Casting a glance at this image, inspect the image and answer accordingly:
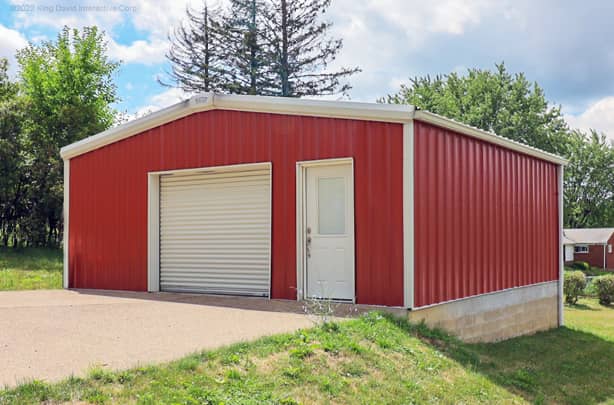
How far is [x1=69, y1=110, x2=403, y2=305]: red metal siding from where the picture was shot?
25.7 feet

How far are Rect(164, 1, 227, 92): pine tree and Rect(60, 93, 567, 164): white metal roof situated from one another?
16367 mm

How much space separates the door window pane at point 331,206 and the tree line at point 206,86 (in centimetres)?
1339

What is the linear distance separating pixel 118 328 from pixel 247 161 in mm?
3502

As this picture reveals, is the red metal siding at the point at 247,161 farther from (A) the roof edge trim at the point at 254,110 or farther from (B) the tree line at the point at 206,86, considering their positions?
(B) the tree line at the point at 206,86

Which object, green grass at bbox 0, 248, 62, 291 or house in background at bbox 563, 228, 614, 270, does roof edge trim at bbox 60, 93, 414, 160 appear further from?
house in background at bbox 563, 228, 614, 270

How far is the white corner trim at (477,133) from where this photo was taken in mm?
7809

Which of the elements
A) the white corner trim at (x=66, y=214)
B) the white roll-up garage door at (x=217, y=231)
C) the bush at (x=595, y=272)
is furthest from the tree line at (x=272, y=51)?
the bush at (x=595, y=272)

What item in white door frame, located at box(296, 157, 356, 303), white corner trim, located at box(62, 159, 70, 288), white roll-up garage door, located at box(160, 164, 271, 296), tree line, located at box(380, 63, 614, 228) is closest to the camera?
white door frame, located at box(296, 157, 356, 303)

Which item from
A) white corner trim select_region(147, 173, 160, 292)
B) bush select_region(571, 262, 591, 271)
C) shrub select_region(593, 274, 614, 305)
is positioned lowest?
bush select_region(571, 262, 591, 271)

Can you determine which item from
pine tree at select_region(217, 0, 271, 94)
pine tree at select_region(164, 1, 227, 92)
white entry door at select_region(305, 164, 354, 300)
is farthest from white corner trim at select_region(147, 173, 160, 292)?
pine tree at select_region(164, 1, 227, 92)

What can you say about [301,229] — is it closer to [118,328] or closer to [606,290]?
[118,328]

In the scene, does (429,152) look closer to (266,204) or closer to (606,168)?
(266,204)

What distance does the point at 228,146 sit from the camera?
31.1 feet

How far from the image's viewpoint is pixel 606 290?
850 inches
